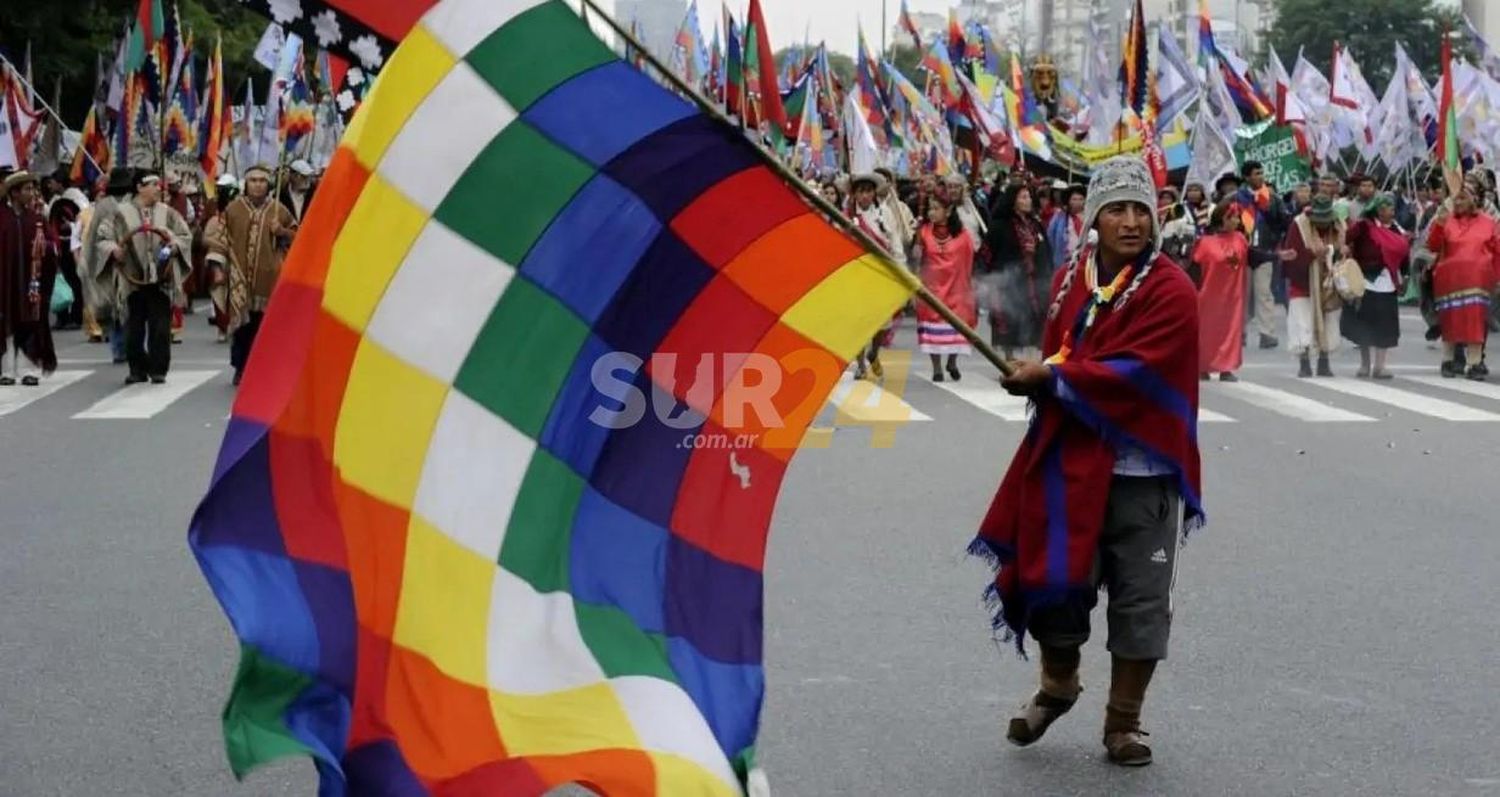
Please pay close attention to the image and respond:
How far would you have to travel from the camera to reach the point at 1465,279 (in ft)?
64.3

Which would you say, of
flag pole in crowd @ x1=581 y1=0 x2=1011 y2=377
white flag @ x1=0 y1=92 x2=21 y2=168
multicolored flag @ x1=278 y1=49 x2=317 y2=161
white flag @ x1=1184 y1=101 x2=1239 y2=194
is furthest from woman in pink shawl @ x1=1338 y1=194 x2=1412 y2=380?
flag pole in crowd @ x1=581 y1=0 x2=1011 y2=377

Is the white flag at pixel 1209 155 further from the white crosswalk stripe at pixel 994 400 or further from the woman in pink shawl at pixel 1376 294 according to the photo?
the white crosswalk stripe at pixel 994 400

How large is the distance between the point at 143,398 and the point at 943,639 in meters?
9.86

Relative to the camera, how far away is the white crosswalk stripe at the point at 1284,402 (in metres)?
16.0

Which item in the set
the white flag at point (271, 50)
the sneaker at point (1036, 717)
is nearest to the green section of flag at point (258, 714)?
the sneaker at point (1036, 717)

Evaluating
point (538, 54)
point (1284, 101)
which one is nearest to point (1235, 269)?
point (1284, 101)

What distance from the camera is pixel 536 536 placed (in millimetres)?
5117

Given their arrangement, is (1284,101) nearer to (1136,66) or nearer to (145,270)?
(1136,66)

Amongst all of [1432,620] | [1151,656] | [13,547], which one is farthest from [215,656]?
[1432,620]

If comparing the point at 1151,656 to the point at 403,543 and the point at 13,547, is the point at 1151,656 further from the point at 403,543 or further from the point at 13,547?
the point at 13,547

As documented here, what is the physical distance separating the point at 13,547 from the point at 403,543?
5.48m

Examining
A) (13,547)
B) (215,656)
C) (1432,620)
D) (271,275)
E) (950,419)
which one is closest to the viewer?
(215,656)

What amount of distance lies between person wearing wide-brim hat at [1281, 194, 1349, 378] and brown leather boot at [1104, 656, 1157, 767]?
13.9 meters

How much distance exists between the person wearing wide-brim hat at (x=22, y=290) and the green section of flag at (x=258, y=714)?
1351 cm
